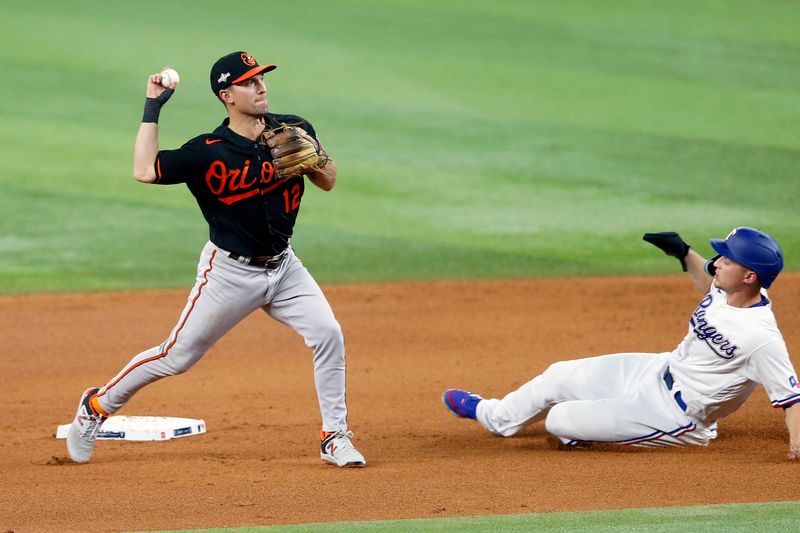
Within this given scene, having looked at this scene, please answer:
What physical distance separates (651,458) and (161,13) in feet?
46.0

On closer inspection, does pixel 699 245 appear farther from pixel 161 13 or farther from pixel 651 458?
pixel 161 13

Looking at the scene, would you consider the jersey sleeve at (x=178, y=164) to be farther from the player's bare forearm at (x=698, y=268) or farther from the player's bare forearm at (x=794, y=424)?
the player's bare forearm at (x=794, y=424)

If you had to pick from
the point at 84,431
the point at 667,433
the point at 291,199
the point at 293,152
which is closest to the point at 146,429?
the point at 84,431

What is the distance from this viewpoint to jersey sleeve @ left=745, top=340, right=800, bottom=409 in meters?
4.97

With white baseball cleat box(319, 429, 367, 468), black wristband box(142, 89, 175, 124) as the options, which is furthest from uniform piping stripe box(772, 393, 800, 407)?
black wristband box(142, 89, 175, 124)

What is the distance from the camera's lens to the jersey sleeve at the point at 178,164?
5078 mm

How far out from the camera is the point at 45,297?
9.45 m

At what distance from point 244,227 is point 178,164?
41 centimetres

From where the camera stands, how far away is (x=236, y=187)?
5152mm

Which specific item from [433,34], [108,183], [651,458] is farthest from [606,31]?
[651,458]

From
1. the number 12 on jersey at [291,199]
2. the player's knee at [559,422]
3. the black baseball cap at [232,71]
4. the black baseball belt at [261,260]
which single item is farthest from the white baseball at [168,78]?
the player's knee at [559,422]

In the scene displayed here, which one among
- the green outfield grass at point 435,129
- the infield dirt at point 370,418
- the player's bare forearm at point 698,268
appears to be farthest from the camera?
the green outfield grass at point 435,129

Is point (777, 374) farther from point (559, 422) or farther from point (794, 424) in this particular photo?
point (559, 422)

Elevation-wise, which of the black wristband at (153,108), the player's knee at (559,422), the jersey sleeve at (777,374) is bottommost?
the player's knee at (559,422)
